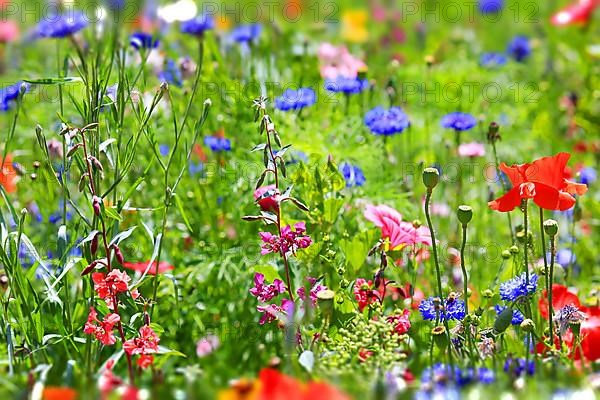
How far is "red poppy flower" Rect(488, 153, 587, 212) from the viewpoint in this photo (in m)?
1.30

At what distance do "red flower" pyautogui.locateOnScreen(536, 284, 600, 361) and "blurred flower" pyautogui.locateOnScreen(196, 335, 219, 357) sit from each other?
1.78 feet

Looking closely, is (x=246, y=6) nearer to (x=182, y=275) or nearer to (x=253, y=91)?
(x=253, y=91)

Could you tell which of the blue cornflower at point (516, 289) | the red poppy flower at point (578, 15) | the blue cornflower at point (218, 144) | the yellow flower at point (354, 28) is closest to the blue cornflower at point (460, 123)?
the blue cornflower at point (218, 144)

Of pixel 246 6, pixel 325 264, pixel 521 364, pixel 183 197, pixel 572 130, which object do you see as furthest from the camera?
pixel 246 6

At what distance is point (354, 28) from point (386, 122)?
1.76 m

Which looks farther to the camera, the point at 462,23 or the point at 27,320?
the point at 462,23

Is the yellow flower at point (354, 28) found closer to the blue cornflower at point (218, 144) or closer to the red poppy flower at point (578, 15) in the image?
the red poppy flower at point (578, 15)

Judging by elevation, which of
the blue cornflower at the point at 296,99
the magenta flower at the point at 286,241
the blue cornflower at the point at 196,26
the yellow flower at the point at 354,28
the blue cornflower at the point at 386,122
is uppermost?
the yellow flower at the point at 354,28

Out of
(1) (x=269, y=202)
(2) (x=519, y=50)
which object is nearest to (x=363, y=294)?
(1) (x=269, y=202)

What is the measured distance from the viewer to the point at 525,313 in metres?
1.41

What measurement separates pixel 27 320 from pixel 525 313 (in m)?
0.78

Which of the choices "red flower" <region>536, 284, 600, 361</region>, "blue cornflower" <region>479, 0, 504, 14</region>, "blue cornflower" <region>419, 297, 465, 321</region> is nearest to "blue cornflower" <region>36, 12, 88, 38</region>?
"blue cornflower" <region>419, 297, 465, 321</region>

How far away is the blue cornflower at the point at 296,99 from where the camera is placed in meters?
1.85

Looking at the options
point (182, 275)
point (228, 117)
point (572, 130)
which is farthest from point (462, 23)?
point (182, 275)
